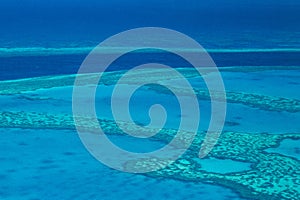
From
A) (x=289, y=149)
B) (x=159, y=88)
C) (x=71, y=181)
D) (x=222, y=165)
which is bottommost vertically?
(x=71, y=181)

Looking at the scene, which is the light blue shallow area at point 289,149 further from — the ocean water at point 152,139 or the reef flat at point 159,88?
the reef flat at point 159,88

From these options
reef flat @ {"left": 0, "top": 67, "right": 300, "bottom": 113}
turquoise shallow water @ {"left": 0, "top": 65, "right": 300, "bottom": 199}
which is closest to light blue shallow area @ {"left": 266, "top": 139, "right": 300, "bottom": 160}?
turquoise shallow water @ {"left": 0, "top": 65, "right": 300, "bottom": 199}

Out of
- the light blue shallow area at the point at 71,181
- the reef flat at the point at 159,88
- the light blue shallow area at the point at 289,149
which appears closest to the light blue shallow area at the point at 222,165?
the light blue shallow area at the point at 71,181

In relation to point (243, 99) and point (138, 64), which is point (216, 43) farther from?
point (243, 99)

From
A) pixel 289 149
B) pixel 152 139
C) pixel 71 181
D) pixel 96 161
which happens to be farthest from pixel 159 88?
pixel 71 181

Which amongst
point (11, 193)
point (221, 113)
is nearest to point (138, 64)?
point (221, 113)

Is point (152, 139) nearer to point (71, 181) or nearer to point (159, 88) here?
point (71, 181)

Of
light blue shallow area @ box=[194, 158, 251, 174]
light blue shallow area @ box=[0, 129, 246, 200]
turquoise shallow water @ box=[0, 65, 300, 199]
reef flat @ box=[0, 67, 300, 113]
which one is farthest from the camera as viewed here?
reef flat @ box=[0, 67, 300, 113]

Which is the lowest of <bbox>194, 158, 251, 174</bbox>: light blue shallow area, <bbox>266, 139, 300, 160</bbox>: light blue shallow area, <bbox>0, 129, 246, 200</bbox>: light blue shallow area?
<bbox>0, 129, 246, 200</bbox>: light blue shallow area

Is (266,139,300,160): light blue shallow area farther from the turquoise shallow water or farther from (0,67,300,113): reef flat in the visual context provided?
(0,67,300,113): reef flat
